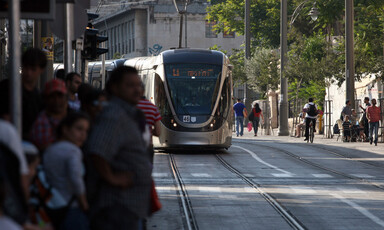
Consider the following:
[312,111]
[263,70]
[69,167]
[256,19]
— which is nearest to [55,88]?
[69,167]

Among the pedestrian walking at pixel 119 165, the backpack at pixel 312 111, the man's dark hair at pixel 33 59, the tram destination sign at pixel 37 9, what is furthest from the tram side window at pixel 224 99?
the pedestrian walking at pixel 119 165

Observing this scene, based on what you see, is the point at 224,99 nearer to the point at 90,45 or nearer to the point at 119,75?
the point at 90,45

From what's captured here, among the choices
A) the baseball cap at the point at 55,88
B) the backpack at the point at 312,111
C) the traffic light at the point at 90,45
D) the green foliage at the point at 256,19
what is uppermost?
the green foliage at the point at 256,19

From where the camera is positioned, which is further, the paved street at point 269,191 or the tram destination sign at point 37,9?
the paved street at point 269,191

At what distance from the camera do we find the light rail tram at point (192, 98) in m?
26.5

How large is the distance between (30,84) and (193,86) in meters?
20.1

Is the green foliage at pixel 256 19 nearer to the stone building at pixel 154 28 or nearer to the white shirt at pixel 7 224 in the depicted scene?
the stone building at pixel 154 28

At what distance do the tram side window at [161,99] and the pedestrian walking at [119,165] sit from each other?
20.4 meters

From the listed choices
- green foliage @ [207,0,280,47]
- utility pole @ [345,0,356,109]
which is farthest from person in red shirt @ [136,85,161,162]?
green foliage @ [207,0,280,47]

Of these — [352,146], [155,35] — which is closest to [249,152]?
[352,146]

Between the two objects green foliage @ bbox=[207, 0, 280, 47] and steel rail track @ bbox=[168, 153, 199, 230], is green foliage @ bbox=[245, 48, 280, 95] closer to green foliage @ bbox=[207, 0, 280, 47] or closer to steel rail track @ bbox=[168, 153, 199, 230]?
green foliage @ bbox=[207, 0, 280, 47]

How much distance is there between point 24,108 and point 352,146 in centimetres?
2635

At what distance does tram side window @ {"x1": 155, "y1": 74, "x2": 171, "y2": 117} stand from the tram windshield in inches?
7.8

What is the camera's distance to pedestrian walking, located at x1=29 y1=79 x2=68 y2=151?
6.48m
